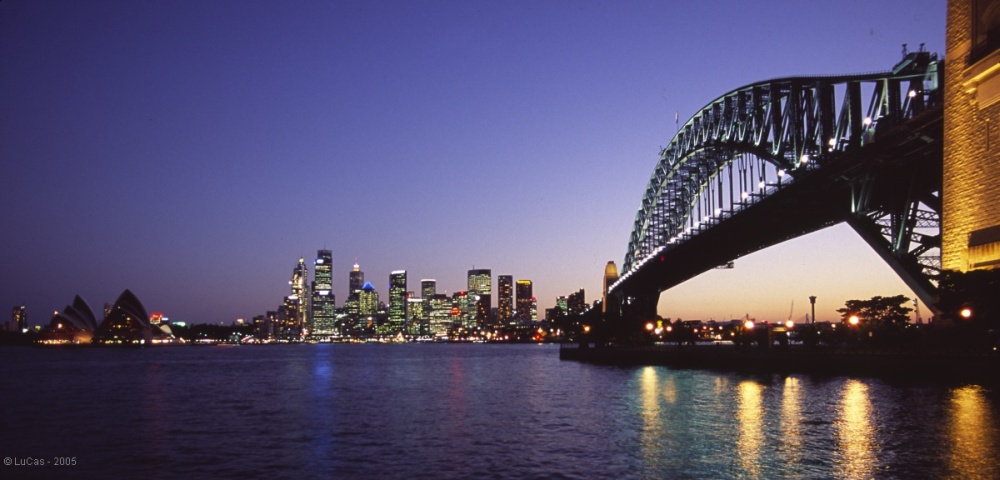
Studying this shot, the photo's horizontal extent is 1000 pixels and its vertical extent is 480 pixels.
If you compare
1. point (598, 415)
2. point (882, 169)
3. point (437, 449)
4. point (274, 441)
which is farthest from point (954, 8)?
point (274, 441)

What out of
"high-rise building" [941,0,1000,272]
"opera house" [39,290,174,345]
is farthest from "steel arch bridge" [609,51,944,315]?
"opera house" [39,290,174,345]

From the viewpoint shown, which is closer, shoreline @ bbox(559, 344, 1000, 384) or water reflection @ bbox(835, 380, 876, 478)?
water reflection @ bbox(835, 380, 876, 478)

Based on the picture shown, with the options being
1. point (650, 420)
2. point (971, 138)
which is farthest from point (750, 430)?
point (971, 138)

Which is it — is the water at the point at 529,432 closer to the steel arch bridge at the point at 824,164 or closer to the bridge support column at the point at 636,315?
the steel arch bridge at the point at 824,164

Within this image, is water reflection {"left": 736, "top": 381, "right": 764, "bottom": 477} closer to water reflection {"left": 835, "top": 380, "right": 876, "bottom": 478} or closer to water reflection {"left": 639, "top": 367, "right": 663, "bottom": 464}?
water reflection {"left": 835, "top": 380, "right": 876, "bottom": 478}

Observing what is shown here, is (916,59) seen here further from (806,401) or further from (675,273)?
(675,273)

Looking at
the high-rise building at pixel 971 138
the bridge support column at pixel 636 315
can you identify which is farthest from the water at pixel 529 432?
the bridge support column at pixel 636 315
